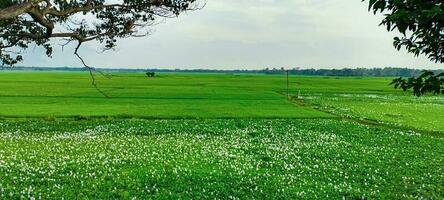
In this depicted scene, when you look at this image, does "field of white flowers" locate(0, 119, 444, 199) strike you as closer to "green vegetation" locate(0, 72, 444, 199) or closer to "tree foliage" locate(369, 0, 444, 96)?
"green vegetation" locate(0, 72, 444, 199)

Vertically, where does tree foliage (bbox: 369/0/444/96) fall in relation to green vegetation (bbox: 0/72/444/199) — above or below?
above

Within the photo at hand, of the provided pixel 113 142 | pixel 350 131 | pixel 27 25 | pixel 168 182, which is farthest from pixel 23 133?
pixel 350 131

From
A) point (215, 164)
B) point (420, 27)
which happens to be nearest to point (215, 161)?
point (215, 164)

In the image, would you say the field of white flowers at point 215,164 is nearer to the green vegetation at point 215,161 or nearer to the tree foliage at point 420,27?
the green vegetation at point 215,161

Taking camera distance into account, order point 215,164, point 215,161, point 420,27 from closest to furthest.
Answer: point 420,27, point 215,164, point 215,161

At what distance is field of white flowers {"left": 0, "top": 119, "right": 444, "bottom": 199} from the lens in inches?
490

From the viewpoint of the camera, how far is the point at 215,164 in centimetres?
1617

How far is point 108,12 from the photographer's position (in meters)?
17.2

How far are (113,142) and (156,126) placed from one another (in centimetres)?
794

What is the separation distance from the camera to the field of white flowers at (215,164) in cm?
1245

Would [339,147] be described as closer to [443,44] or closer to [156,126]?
[156,126]

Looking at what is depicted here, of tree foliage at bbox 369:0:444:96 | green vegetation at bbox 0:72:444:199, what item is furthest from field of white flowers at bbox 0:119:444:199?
tree foliage at bbox 369:0:444:96

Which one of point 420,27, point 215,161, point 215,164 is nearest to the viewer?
point 420,27

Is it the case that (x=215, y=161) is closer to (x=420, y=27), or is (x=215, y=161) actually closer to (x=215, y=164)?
(x=215, y=164)
